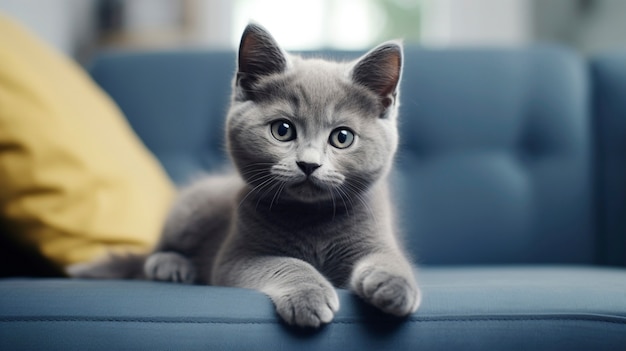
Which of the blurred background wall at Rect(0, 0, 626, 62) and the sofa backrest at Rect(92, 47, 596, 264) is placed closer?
the sofa backrest at Rect(92, 47, 596, 264)

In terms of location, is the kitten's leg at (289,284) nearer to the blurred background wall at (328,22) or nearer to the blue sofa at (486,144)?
the blue sofa at (486,144)

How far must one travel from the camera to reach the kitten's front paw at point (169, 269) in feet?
4.27

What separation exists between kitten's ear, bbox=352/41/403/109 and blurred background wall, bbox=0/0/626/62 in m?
1.71

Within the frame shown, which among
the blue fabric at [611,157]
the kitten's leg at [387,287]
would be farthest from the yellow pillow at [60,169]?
the blue fabric at [611,157]

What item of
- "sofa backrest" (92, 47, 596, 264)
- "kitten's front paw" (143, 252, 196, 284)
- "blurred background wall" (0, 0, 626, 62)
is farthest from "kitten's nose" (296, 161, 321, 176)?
"blurred background wall" (0, 0, 626, 62)

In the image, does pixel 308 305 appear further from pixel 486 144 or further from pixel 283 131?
pixel 486 144

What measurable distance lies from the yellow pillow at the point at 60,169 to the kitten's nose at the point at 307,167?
56 centimetres

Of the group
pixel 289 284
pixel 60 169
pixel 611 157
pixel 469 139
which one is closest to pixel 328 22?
pixel 469 139

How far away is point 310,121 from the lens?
1.09 m

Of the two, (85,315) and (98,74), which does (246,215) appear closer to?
(85,315)

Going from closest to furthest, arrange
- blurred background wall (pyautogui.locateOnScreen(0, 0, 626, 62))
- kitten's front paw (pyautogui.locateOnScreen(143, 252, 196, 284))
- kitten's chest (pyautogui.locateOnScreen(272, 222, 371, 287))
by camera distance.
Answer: kitten's chest (pyautogui.locateOnScreen(272, 222, 371, 287)) → kitten's front paw (pyautogui.locateOnScreen(143, 252, 196, 284)) → blurred background wall (pyautogui.locateOnScreen(0, 0, 626, 62))

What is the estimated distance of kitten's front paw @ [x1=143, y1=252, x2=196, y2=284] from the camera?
1302 mm

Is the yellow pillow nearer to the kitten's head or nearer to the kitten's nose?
the kitten's head

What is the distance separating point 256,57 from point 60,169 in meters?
0.49
